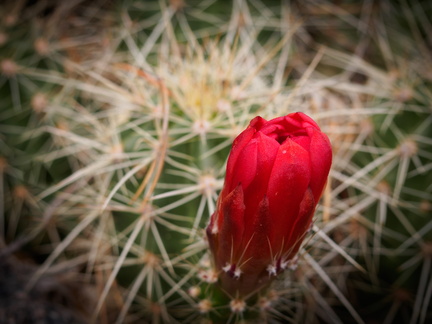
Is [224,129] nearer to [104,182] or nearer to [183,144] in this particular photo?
[183,144]

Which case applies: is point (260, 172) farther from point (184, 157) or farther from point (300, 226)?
point (184, 157)

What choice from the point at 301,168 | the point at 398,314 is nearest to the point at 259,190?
the point at 301,168

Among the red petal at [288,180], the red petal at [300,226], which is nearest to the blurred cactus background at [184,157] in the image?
the red petal at [300,226]

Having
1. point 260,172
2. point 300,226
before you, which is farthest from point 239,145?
point 300,226

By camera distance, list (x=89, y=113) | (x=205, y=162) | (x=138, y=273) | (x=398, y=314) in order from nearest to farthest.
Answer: (x=205, y=162) < (x=138, y=273) < (x=398, y=314) < (x=89, y=113)

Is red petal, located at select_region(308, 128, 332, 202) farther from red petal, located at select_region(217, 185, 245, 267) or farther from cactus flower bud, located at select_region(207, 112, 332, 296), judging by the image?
red petal, located at select_region(217, 185, 245, 267)

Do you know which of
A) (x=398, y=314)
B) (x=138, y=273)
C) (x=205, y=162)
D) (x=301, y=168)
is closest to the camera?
(x=301, y=168)
